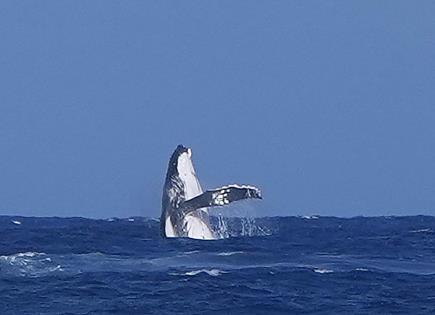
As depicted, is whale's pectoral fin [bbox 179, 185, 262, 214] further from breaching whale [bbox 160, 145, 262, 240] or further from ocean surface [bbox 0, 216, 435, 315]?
ocean surface [bbox 0, 216, 435, 315]

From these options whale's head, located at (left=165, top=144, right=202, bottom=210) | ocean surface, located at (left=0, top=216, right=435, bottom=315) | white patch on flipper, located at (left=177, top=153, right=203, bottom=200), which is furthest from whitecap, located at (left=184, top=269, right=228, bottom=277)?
white patch on flipper, located at (left=177, top=153, right=203, bottom=200)

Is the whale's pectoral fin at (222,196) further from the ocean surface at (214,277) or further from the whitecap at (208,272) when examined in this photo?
the whitecap at (208,272)

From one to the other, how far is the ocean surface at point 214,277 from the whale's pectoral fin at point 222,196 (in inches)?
36.3

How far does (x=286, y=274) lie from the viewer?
80.3 ft

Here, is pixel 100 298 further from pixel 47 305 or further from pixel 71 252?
pixel 71 252

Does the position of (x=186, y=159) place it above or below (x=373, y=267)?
above

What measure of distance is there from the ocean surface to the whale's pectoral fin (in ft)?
3.03

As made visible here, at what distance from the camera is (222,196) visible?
31031mm

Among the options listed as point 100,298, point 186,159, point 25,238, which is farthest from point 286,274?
point 25,238

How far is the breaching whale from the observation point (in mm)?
30953

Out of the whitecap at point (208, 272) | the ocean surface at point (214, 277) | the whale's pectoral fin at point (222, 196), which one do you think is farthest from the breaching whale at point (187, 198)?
the whitecap at point (208, 272)

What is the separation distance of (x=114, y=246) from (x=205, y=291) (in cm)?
1040

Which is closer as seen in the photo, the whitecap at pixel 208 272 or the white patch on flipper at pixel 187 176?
the whitecap at pixel 208 272

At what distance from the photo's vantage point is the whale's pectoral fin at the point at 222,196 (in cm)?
3083
